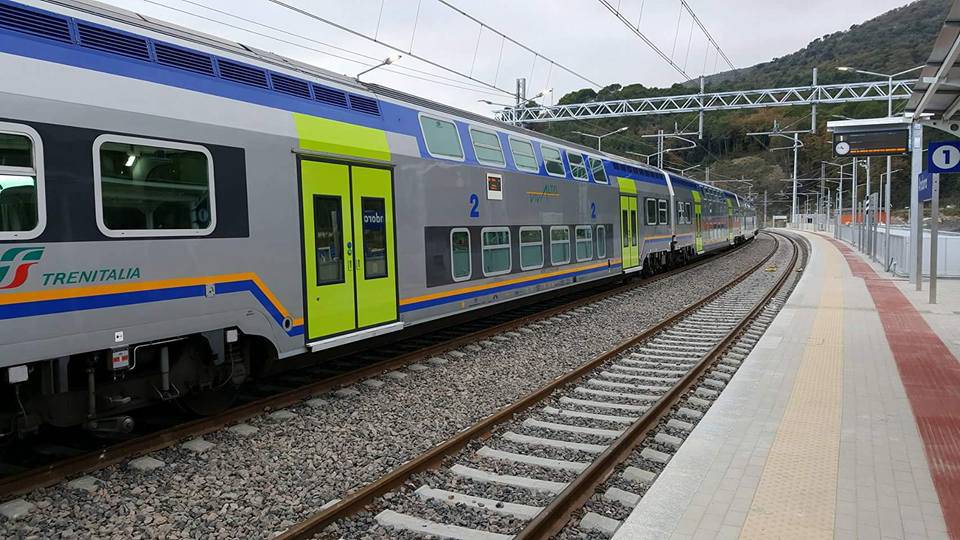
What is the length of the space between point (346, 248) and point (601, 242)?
9.50m

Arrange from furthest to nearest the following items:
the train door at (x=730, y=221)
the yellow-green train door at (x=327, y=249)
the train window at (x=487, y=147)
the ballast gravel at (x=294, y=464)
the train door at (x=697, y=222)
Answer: the train door at (x=730, y=221), the train door at (x=697, y=222), the train window at (x=487, y=147), the yellow-green train door at (x=327, y=249), the ballast gravel at (x=294, y=464)

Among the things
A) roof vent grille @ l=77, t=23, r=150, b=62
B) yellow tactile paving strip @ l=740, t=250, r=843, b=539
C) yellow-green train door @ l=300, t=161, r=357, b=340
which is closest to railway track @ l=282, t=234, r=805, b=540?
yellow tactile paving strip @ l=740, t=250, r=843, b=539

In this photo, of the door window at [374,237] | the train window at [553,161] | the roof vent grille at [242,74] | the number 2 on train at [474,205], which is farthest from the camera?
the train window at [553,161]

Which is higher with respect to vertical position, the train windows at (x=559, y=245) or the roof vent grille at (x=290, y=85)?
the roof vent grille at (x=290, y=85)

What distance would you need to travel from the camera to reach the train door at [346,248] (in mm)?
7527

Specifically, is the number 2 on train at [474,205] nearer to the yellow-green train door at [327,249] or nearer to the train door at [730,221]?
the yellow-green train door at [327,249]

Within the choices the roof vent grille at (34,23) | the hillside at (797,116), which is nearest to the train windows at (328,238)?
the roof vent grille at (34,23)

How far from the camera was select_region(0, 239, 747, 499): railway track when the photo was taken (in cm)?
529

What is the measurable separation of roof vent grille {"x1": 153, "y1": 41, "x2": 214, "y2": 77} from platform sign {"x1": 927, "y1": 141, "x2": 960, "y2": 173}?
43.8 feet

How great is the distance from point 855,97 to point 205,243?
1295 inches

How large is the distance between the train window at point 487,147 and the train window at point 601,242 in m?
5.00

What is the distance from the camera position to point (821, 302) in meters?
15.4

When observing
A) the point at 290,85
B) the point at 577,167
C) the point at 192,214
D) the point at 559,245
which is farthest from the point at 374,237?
the point at 577,167

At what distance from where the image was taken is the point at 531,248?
1286cm
